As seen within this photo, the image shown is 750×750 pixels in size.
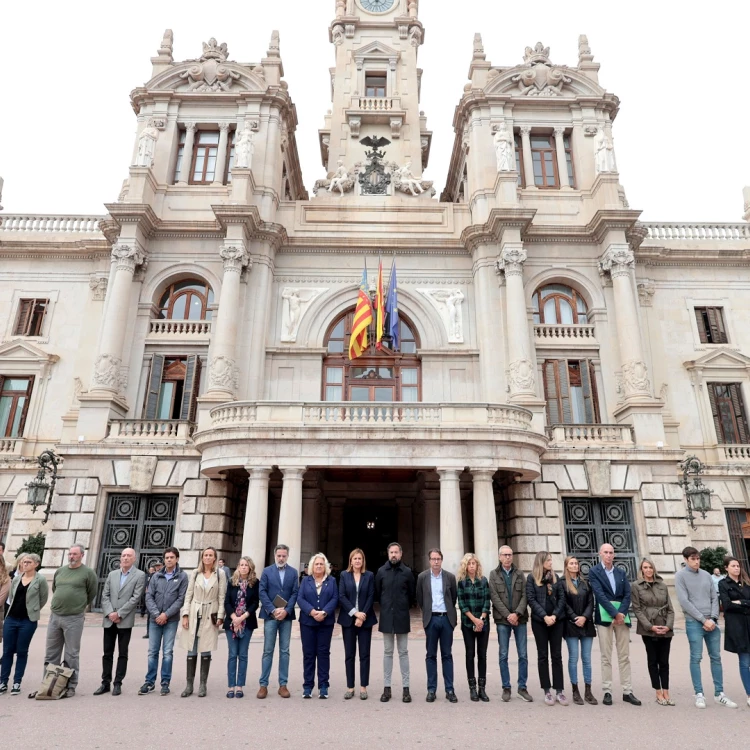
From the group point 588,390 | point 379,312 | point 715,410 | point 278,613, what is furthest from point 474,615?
point 715,410

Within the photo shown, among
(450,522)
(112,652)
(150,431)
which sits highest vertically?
(150,431)

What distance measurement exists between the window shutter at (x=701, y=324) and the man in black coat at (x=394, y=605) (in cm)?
2295

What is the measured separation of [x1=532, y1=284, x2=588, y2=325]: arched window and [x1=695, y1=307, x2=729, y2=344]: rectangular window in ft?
19.5

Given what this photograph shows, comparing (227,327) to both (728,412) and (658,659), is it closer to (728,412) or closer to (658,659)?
(658,659)

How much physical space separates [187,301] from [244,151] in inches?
289

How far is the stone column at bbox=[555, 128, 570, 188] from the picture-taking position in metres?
27.3

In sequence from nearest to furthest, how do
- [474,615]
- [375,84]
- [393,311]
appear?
[474,615]
[393,311]
[375,84]

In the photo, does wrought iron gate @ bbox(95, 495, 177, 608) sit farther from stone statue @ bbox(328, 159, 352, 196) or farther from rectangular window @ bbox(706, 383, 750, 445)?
rectangular window @ bbox(706, 383, 750, 445)

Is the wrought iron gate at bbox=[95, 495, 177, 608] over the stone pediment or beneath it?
beneath

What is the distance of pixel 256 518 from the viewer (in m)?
17.9

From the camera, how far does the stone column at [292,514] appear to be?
17234 mm

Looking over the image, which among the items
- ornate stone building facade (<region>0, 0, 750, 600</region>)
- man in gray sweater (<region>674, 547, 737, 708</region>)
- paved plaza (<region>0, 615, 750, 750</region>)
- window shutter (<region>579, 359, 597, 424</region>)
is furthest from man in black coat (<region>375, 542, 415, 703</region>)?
window shutter (<region>579, 359, 597, 424</region>)

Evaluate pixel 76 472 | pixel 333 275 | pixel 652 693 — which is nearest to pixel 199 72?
pixel 333 275

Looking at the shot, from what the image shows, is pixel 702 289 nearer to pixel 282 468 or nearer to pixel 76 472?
pixel 282 468
